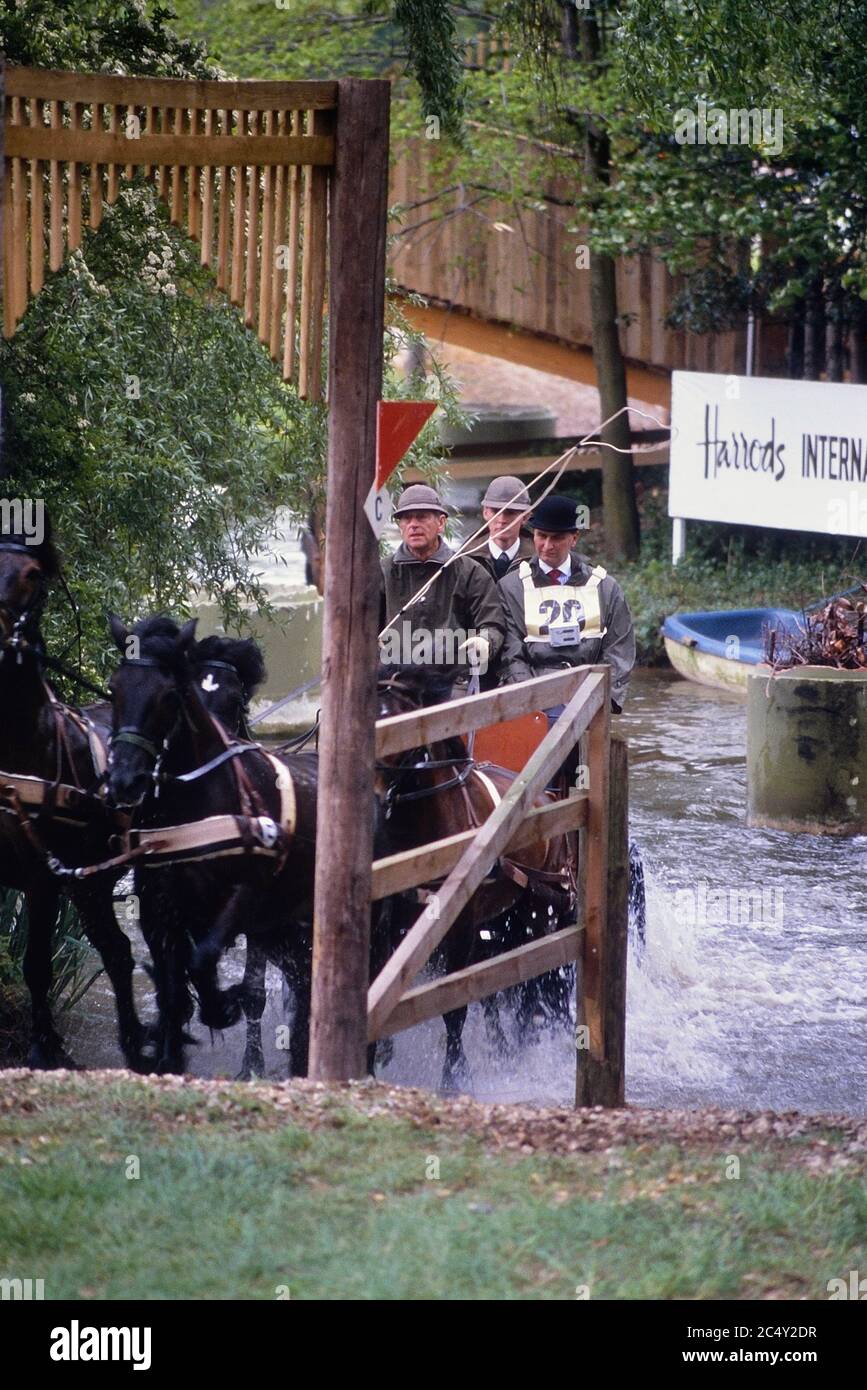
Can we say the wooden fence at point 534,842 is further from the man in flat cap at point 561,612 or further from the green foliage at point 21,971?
the green foliage at point 21,971

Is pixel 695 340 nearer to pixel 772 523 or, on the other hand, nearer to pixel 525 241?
pixel 525 241

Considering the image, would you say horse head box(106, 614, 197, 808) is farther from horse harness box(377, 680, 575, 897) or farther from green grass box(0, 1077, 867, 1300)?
green grass box(0, 1077, 867, 1300)

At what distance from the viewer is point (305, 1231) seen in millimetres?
4605

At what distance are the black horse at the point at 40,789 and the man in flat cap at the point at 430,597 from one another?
1.67 meters

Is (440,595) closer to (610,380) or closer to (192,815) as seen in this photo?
(192,815)

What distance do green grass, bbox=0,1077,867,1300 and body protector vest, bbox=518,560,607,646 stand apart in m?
3.77

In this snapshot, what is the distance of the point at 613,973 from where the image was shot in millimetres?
7434

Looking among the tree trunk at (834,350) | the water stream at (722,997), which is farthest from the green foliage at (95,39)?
the tree trunk at (834,350)

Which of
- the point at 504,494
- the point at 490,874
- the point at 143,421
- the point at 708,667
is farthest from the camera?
the point at 708,667

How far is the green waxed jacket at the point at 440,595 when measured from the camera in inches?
346

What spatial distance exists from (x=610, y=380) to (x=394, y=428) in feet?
50.1

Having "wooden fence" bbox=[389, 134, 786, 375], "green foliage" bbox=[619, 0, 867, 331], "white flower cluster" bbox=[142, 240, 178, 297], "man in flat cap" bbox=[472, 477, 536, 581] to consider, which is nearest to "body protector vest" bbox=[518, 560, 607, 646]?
"man in flat cap" bbox=[472, 477, 536, 581]

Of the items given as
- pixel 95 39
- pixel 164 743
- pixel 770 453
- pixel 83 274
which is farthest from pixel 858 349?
pixel 164 743
